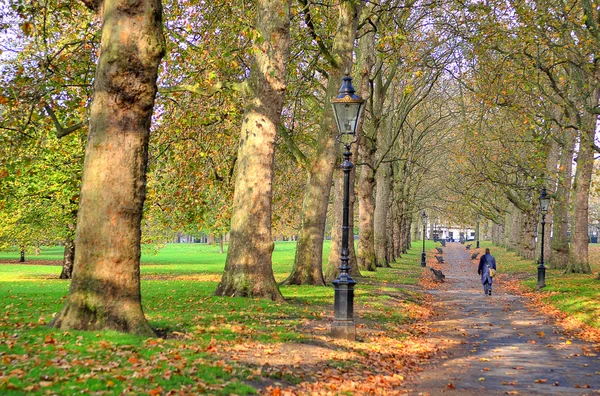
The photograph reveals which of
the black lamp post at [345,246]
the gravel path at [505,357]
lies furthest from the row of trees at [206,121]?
the gravel path at [505,357]

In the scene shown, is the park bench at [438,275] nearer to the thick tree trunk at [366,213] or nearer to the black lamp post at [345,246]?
the thick tree trunk at [366,213]

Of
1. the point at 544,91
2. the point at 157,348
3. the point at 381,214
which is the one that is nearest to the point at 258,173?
the point at 157,348

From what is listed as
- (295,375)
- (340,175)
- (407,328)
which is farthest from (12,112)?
(340,175)

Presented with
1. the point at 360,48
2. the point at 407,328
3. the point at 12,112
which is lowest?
the point at 407,328

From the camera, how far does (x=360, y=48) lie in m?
24.5

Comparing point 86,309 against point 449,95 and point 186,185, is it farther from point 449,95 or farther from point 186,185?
point 449,95

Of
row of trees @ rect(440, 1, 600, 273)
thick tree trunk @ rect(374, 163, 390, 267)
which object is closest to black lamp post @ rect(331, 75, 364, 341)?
row of trees @ rect(440, 1, 600, 273)

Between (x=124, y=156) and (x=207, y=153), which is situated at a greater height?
(x=207, y=153)

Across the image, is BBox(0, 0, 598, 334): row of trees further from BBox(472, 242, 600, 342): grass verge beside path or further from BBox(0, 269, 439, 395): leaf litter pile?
BBox(472, 242, 600, 342): grass verge beside path

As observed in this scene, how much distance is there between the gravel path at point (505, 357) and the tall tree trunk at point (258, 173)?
4.31m

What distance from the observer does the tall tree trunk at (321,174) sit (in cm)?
2050

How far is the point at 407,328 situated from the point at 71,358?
887 cm

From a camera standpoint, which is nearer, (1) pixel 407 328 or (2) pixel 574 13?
(1) pixel 407 328

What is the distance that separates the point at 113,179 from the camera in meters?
9.16
